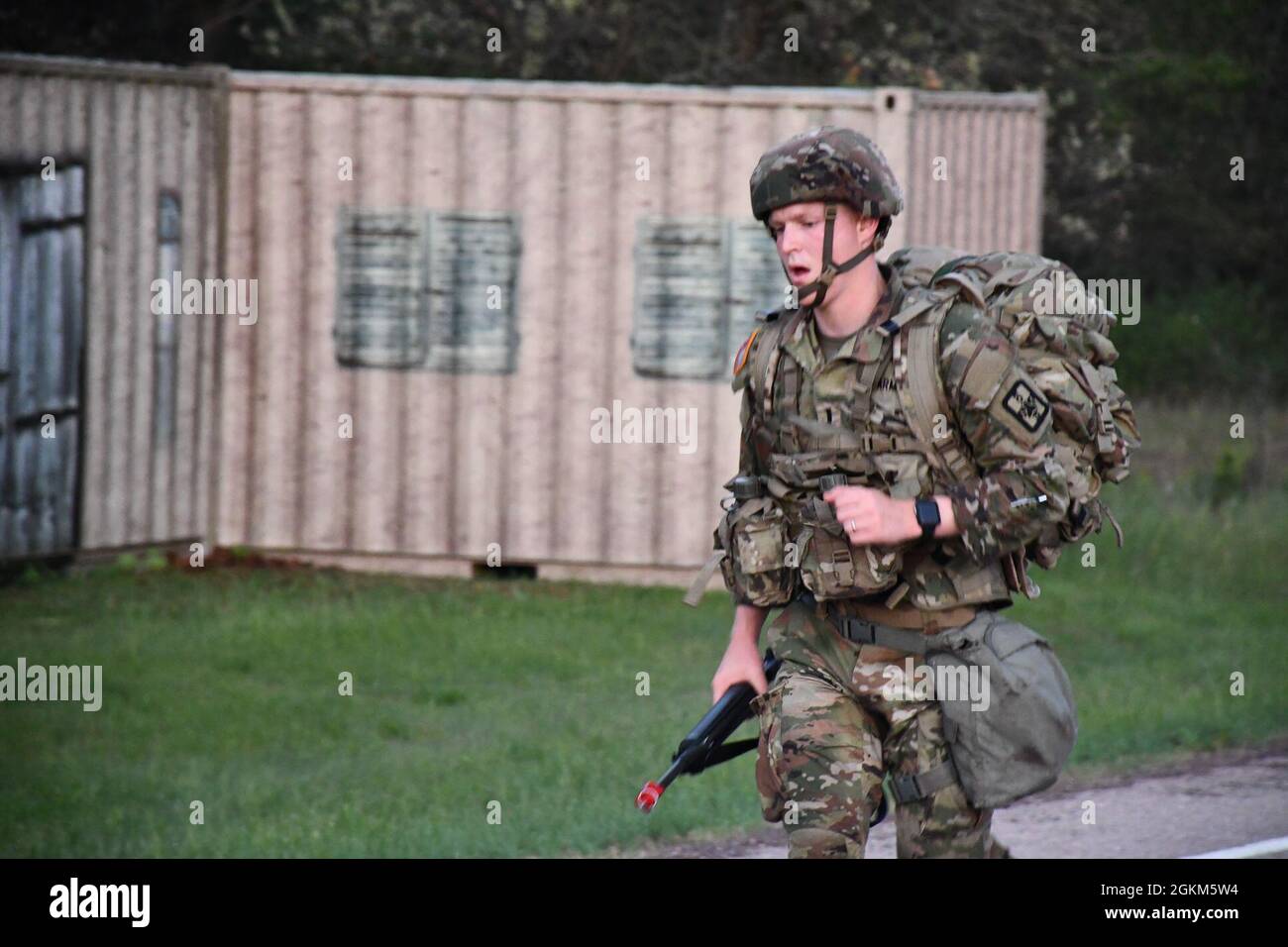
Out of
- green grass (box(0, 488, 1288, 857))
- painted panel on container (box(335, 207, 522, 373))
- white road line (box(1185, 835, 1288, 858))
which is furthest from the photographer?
painted panel on container (box(335, 207, 522, 373))

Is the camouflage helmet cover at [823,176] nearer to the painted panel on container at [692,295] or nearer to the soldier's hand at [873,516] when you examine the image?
the soldier's hand at [873,516]

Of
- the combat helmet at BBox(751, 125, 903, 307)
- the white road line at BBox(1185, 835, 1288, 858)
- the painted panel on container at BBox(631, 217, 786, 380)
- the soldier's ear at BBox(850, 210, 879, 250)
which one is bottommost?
the white road line at BBox(1185, 835, 1288, 858)

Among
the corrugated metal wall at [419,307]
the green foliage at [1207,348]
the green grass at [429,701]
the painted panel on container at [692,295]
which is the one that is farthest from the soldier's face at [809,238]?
the green foliage at [1207,348]

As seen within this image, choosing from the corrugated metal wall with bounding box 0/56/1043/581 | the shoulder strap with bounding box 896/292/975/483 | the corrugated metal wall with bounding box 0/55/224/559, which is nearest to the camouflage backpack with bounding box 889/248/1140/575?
the shoulder strap with bounding box 896/292/975/483

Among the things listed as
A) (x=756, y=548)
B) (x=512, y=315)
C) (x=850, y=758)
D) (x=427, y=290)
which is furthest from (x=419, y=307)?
(x=850, y=758)

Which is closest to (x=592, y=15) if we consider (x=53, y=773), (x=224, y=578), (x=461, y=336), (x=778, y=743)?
(x=461, y=336)

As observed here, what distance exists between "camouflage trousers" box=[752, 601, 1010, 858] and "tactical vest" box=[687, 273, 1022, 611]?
0.60 ft

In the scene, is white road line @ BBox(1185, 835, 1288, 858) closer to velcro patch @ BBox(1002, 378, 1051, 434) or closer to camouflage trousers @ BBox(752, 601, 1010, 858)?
camouflage trousers @ BBox(752, 601, 1010, 858)

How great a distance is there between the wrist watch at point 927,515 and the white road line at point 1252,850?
2.92m

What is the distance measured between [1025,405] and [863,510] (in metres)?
0.45

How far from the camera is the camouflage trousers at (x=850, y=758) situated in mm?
4352

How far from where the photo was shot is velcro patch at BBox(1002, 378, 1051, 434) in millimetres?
4312

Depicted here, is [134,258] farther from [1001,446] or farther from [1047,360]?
[1001,446]

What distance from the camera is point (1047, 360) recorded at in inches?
177
